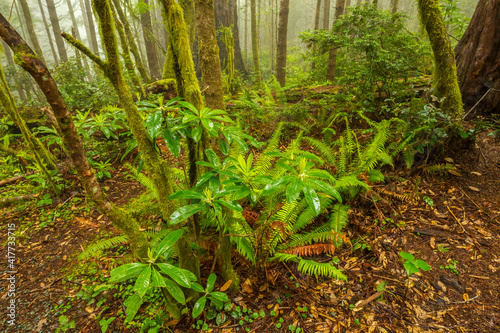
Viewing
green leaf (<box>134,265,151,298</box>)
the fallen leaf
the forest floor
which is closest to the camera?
green leaf (<box>134,265,151,298</box>)

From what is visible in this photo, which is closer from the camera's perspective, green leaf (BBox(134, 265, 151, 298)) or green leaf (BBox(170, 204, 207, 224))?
green leaf (BBox(134, 265, 151, 298))

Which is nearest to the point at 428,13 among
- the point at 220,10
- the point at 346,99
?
the point at 346,99

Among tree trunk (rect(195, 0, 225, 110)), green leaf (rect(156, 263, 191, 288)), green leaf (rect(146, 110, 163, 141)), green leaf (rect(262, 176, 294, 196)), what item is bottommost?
green leaf (rect(156, 263, 191, 288))

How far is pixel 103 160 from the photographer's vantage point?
15.6ft

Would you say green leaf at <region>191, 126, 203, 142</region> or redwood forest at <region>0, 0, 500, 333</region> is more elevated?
green leaf at <region>191, 126, 203, 142</region>

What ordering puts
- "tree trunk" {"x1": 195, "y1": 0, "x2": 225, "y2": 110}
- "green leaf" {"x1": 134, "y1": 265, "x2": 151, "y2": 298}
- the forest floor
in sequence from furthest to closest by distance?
"tree trunk" {"x1": 195, "y1": 0, "x2": 225, "y2": 110} → the forest floor → "green leaf" {"x1": 134, "y1": 265, "x2": 151, "y2": 298}

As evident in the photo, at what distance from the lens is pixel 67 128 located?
4.46ft

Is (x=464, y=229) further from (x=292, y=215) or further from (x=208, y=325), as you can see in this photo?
(x=208, y=325)

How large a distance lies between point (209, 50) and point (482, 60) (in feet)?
12.6

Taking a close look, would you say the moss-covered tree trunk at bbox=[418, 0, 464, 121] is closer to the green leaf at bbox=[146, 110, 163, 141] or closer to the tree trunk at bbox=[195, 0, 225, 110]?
the tree trunk at bbox=[195, 0, 225, 110]

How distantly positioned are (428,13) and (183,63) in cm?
344

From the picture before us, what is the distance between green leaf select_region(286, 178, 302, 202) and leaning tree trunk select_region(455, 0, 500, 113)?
348cm

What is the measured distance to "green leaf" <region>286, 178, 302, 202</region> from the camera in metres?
1.09

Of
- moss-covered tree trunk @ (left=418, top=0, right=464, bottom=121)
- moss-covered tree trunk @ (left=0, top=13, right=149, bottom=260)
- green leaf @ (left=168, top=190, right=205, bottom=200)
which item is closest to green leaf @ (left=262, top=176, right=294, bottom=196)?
green leaf @ (left=168, top=190, right=205, bottom=200)
